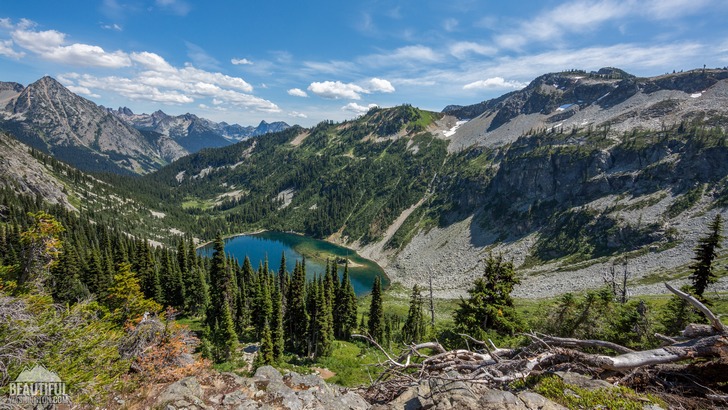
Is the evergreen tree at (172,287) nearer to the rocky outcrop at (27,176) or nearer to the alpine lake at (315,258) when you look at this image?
the alpine lake at (315,258)

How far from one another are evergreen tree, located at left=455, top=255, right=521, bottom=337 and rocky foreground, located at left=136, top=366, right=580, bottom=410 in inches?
619

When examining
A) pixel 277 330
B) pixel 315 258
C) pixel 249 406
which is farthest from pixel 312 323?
pixel 315 258

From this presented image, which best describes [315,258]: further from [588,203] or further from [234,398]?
[234,398]

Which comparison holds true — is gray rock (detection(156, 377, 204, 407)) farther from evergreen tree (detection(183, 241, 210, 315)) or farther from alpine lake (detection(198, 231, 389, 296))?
alpine lake (detection(198, 231, 389, 296))

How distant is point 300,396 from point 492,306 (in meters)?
19.0

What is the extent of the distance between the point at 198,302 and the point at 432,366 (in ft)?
252

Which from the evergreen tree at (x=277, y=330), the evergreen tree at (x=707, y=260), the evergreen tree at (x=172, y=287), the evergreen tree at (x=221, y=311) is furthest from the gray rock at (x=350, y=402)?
the evergreen tree at (x=172, y=287)

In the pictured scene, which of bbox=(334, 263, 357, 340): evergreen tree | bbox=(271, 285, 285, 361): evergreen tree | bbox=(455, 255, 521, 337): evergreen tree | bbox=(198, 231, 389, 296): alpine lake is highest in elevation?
bbox=(455, 255, 521, 337): evergreen tree

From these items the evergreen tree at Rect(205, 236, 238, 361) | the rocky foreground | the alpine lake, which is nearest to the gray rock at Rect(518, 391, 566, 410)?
the rocky foreground

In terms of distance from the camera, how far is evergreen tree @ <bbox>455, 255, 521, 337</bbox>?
82.2ft

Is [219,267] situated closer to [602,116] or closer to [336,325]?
[336,325]

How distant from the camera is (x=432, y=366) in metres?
7.34

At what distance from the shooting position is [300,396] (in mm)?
11172

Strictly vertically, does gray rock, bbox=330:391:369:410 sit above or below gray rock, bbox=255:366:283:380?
above
